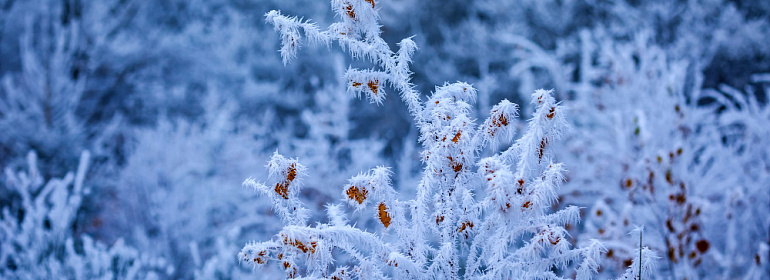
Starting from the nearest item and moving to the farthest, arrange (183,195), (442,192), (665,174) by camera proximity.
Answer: (442,192)
(665,174)
(183,195)

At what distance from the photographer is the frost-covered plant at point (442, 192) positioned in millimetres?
984

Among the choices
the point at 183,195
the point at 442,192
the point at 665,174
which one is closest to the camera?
the point at 442,192

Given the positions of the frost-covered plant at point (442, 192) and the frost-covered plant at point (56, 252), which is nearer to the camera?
the frost-covered plant at point (442, 192)

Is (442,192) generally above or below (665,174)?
below

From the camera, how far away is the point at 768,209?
277 cm

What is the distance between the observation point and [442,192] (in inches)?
45.0

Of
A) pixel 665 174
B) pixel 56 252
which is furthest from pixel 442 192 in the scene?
pixel 56 252

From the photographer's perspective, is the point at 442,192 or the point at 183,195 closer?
the point at 442,192

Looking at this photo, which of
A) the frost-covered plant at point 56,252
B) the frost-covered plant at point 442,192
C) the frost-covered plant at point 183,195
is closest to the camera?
the frost-covered plant at point 442,192

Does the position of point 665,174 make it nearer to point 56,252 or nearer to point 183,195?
point 56,252

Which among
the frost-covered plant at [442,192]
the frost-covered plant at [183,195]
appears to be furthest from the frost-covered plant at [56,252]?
the frost-covered plant at [442,192]

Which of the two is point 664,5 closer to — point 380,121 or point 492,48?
point 492,48

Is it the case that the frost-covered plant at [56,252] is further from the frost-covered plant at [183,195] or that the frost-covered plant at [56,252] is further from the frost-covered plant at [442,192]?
the frost-covered plant at [442,192]

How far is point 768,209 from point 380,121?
4413 millimetres
